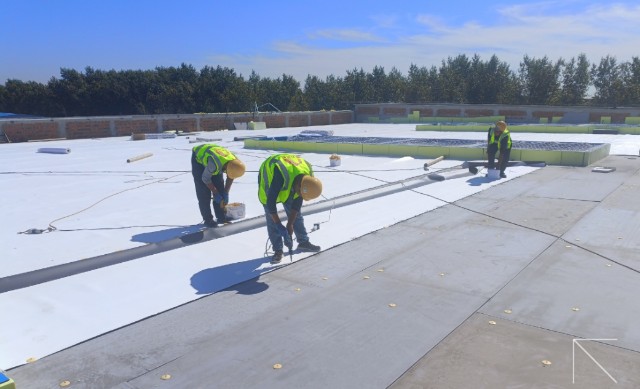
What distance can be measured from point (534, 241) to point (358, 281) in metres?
2.47

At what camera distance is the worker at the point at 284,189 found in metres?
4.72

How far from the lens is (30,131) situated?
21.3 metres

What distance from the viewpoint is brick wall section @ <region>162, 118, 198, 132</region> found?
25422 mm

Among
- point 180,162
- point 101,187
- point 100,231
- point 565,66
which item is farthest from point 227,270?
point 565,66

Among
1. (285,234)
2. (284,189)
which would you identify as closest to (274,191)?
(284,189)

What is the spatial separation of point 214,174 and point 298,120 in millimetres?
25232

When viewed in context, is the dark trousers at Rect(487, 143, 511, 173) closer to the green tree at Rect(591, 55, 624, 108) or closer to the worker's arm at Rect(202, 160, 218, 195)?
the worker's arm at Rect(202, 160, 218, 195)

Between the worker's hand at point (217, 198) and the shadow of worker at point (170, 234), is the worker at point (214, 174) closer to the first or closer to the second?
the worker's hand at point (217, 198)

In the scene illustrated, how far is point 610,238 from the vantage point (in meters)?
5.82

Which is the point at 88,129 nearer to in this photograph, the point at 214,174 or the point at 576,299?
the point at 214,174

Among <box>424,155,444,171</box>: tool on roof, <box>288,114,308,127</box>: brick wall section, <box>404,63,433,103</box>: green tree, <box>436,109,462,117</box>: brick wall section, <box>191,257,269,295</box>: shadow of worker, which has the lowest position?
<box>191,257,269,295</box>: shadow of worker

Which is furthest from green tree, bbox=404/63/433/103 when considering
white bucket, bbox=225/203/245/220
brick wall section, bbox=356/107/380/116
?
white bucket, bbox=225/203/245/220

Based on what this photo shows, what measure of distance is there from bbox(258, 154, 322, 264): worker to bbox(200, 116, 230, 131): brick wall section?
23.2m

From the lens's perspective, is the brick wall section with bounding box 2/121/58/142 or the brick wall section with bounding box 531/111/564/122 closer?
the brick wall section with bounding box 2/121/58/142
